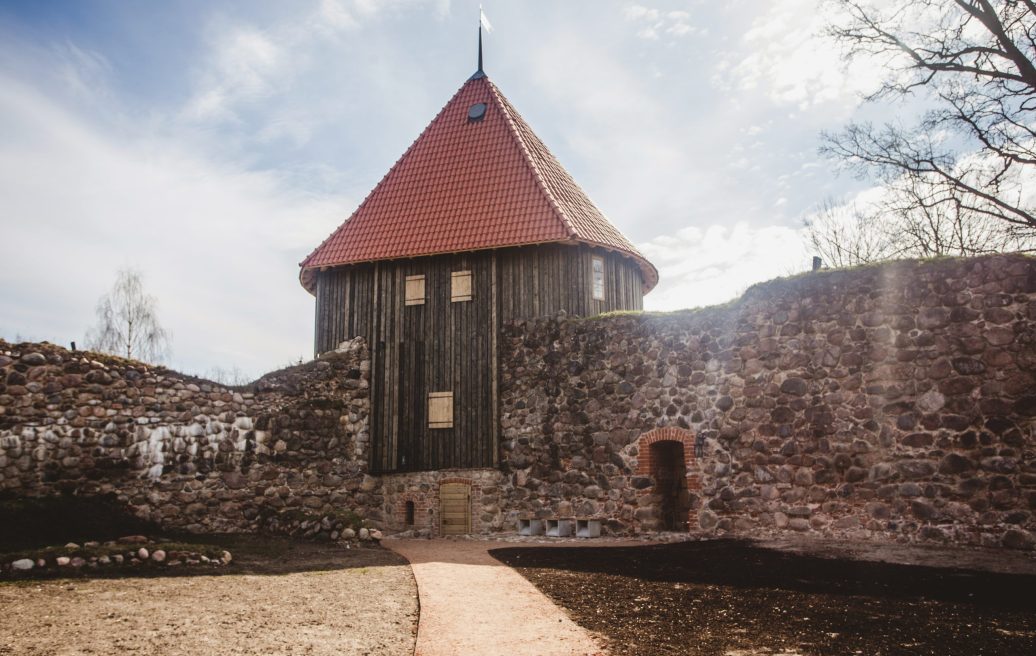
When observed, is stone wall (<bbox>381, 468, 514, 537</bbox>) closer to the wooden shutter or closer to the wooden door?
the wooden door

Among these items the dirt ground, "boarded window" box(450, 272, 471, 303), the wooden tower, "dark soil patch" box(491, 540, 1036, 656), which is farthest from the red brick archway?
the dirt ground

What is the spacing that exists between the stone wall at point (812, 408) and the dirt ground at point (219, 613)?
19.0ft

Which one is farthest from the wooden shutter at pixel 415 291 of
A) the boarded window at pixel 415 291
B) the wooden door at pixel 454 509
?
the wooden door at pixel 454 509

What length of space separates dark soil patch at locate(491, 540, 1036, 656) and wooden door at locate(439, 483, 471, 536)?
18.9 feet

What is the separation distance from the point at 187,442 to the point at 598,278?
9.15 metres

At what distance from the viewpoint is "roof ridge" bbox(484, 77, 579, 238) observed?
54.6 ft

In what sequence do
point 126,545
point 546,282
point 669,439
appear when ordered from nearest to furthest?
1. point 126,545
2. point 669,439
3. point 546,282

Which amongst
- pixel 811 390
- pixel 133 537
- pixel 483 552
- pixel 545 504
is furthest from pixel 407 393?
pixel 811 390

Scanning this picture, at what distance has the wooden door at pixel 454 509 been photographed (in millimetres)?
16281

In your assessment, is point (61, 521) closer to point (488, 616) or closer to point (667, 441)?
point (488, 616)

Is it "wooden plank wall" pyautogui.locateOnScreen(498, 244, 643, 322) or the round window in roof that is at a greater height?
the round window in roof

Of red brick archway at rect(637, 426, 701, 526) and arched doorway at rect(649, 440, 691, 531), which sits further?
arched doorway at rect(649, 440, 691, 531)

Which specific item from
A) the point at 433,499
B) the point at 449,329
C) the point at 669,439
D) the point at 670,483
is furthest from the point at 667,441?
the point at 449,329

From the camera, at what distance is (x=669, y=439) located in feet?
46.2
